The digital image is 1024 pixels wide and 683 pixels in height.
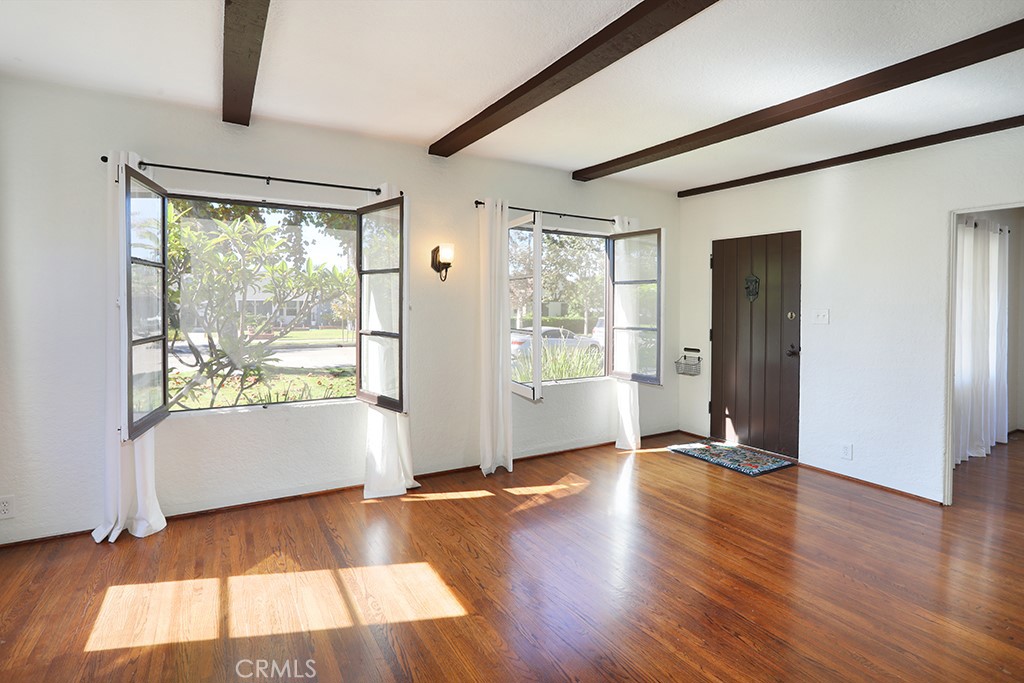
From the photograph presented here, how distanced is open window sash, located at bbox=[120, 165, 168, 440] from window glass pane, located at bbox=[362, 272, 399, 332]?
1273mm

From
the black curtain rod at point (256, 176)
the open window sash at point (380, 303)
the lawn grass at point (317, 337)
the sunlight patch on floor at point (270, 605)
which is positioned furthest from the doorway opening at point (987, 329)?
the lawn grass at point (317, 337)

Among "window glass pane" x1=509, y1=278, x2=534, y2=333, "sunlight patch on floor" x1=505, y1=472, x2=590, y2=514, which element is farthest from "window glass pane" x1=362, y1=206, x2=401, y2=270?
"sunlight patch on floor" x1=505, y1=472, x2=590, y2=514

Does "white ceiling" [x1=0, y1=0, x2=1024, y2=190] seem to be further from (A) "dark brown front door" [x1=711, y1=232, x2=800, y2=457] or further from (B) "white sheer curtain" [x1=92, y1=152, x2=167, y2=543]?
(A) "dark brown front door" [x1=711, y1=232, x2=800, y2=457]

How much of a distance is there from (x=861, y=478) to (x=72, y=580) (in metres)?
5.34

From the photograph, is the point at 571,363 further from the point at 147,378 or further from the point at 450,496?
the point at 147,378

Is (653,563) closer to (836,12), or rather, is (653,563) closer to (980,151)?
(836,12)

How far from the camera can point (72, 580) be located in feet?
9.01

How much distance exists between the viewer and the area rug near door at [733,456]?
185 inches

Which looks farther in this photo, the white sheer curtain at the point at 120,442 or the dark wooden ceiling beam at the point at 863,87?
the white sheer curtain at the point at 120,442

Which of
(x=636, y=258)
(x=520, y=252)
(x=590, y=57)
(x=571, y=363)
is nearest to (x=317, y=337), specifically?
(x=520, y=252)

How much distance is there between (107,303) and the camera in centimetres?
299

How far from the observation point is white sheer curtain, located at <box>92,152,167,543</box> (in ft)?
9.72

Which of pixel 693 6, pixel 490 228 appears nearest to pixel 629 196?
pixel 490 228

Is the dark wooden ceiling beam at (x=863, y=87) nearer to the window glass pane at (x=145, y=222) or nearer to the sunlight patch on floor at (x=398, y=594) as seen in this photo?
the sunlight patch on floor at (x=398, y=594)
